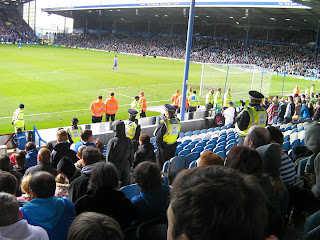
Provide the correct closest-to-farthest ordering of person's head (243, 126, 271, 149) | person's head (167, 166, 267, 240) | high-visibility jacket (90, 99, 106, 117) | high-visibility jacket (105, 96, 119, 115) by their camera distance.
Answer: person's head (167, 166, 267, 240)
person's head (243, 126, 271, 149)
high-visibility jacket (90, 99, 106, 117)
high-visibility jacket (105, 96, 119, 115)

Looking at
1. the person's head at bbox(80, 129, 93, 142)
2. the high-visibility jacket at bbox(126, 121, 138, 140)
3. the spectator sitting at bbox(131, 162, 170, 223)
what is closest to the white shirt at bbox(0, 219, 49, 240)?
the spectator sitting at bbox(131, 162, 170, 223)

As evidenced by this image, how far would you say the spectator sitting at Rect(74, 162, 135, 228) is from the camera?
3170 mm

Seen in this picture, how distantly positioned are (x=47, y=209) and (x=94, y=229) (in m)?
1.39

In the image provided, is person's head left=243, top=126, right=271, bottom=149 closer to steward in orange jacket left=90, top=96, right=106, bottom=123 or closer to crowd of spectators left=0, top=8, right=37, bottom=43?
steward in orange jacket left=90, top=96, right=106, bottom=123

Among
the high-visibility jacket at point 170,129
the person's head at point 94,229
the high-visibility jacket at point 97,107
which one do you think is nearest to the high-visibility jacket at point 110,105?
the high-visibility jacket at point 97,107

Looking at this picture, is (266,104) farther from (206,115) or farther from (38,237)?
(38,237)

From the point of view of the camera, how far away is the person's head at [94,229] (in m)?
1.84

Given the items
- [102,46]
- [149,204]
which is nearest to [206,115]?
[149,204]

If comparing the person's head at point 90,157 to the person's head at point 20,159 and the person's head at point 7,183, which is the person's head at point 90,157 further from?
the person's head at point 20,159

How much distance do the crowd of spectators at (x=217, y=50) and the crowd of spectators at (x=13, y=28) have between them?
8.27 meters

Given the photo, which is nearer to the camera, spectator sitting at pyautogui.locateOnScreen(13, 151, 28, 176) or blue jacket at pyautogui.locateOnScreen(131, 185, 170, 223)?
blue jacket at pyautogui.locateOnScreen(131, 185, 170, 223)

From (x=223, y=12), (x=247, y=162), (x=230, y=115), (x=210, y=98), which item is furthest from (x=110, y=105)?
(x=223, y=12)

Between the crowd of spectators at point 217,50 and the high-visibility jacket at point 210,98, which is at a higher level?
the crowd of spectators at point 217,50

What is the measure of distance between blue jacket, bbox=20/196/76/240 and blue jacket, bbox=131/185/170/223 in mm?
670
